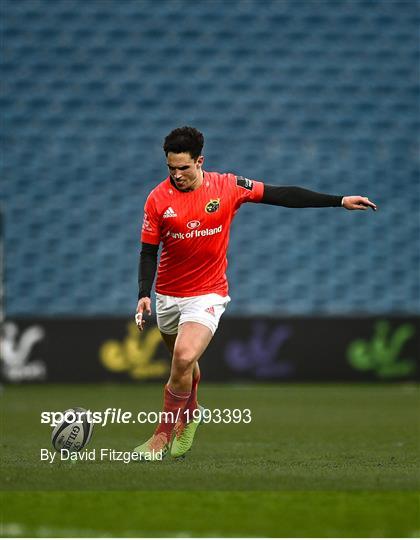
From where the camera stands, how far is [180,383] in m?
6.59

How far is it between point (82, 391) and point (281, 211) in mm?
4722

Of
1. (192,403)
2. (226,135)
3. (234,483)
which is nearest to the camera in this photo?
(234,483)

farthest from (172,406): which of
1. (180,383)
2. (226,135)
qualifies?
(226,135)

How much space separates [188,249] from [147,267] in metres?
0.29

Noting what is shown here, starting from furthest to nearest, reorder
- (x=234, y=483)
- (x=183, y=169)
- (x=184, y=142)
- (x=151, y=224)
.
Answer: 1. (x=151, y=224)
2. (x=183, y=169)
3. (x=184, y=142)
4. (x=234, y=483)

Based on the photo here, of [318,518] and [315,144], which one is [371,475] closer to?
[318,518]

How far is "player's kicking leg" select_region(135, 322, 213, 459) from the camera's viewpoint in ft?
21.3

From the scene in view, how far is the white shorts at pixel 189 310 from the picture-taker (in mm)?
6680

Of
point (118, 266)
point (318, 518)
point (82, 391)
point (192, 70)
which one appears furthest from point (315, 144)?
point (318, 518)

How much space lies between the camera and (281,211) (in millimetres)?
16609

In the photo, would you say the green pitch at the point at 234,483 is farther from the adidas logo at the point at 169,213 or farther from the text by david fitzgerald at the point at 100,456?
the adidas logo at the point at 169,213

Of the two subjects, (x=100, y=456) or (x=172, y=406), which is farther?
(x=100, y=456)

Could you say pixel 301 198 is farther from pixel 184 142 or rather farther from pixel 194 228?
pixel 184 142

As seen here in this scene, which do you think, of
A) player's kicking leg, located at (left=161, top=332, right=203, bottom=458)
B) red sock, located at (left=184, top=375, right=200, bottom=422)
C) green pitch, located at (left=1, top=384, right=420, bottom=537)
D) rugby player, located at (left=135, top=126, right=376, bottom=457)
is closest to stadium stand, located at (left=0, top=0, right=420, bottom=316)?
green pitch, located at (left=1, top=384, right=420, bottom=537)
